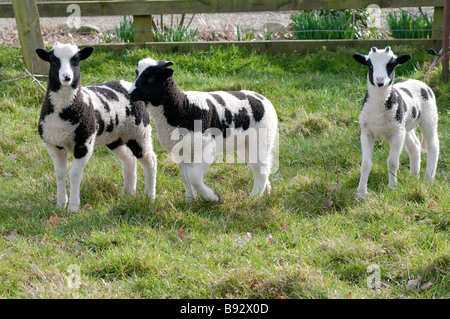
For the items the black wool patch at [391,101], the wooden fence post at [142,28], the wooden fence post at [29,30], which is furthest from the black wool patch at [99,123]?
the wooden fence post at [142,28]

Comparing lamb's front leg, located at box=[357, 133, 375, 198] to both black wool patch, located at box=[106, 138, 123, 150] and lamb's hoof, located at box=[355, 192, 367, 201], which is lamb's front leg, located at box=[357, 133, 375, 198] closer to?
lamb's hoof, located at box=[355, 192, 367, 201]

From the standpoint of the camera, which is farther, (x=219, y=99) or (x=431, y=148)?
(x=431, y=148)

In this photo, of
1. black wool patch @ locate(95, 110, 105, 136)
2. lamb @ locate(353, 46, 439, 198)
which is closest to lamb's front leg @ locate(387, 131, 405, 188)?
lamb @ locate(353, 46, 439, 198)

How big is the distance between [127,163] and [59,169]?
67 centimetres

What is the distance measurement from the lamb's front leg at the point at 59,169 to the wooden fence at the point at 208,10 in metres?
4.82

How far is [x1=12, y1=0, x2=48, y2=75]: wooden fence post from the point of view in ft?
26.0

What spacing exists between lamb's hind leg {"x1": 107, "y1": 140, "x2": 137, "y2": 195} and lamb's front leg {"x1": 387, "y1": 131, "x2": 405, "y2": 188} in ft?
8.02

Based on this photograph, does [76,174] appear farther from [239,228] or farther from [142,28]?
[142,28]

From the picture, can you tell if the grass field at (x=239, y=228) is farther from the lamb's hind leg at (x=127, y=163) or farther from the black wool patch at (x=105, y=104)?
the black wool patch at (x=105, y=104)

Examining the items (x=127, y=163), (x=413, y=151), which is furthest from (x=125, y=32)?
(x=413, y=151)

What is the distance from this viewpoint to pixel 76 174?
5.26 meters

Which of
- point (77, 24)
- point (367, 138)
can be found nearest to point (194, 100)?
point (367, 138)

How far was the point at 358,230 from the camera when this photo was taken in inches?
188
